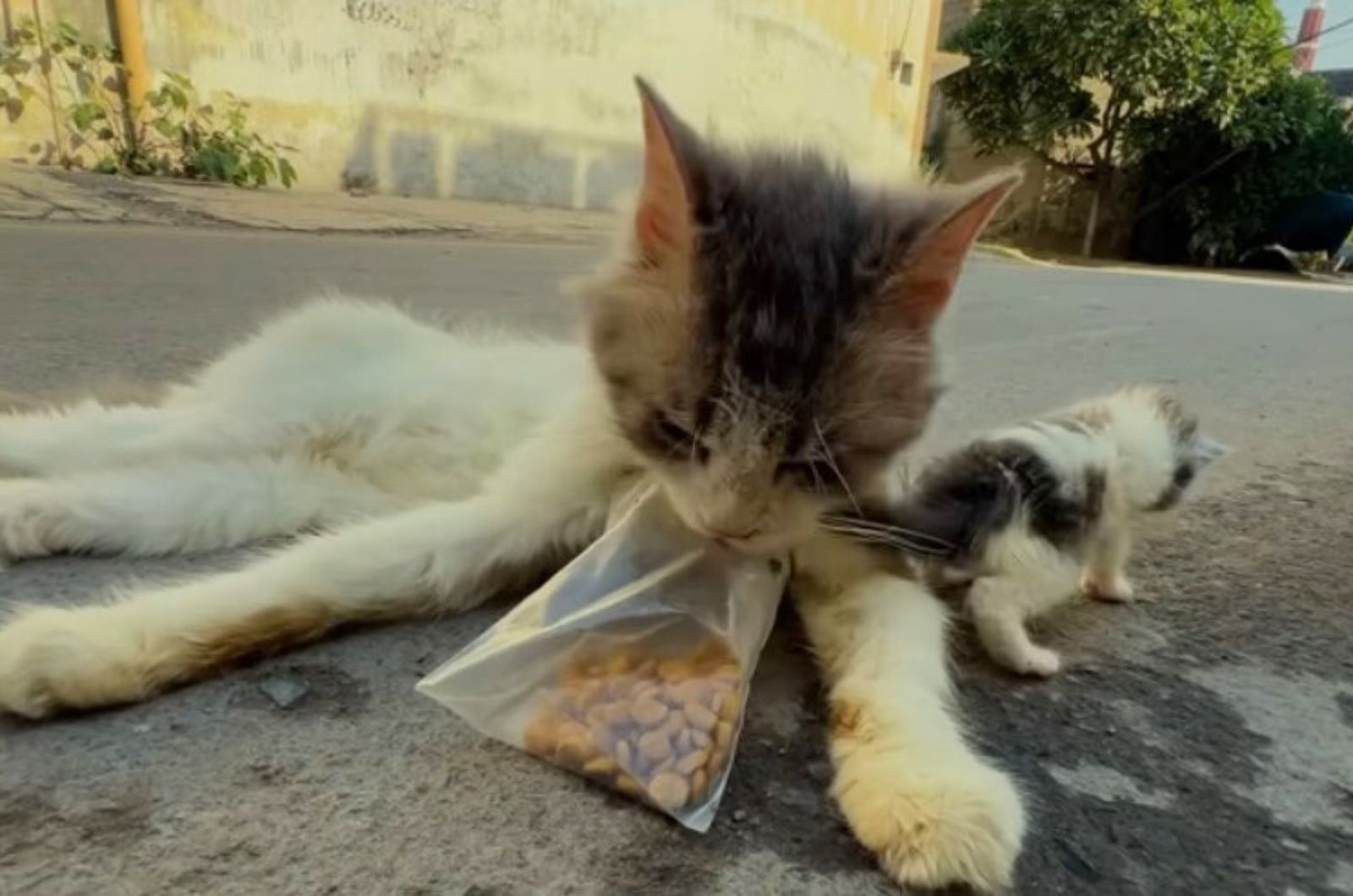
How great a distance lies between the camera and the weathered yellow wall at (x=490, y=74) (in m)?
6.15

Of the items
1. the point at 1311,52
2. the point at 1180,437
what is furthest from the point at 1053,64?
the point at 1180,437

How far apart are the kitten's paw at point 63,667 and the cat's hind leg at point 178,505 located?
38cm

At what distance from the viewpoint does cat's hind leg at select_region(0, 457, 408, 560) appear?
120 centimetres

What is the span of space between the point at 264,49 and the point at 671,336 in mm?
6215

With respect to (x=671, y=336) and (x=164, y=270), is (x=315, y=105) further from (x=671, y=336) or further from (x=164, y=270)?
(x=671, y=336)

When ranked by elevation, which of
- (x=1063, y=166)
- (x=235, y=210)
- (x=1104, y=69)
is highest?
(x=1104, y=69)

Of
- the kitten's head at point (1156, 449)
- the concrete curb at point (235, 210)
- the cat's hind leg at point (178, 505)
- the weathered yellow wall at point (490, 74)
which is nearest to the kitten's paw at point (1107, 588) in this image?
the kitten's head at point (1156, 449)

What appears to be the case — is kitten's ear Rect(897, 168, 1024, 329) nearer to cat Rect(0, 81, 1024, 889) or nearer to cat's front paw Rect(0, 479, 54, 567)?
cat Rect(0, 81, 1024, 889)

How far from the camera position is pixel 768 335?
36.1 inches

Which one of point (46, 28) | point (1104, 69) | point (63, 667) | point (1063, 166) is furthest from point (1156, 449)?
point (1063, 166)

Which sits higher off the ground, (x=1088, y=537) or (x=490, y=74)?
(x=490, y=74)

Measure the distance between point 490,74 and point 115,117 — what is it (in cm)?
263

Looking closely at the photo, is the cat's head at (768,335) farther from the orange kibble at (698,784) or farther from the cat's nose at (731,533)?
the orange kibble at (698,784)

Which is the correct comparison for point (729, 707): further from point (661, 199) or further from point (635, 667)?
point (661, 199)
